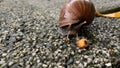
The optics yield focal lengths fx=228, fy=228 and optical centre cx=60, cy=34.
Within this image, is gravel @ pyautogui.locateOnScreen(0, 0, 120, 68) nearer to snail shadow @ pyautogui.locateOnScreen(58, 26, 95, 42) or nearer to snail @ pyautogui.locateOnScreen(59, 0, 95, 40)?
snail shadow @ pyautogui.locateOnScreen(58, 26, 95, 42)

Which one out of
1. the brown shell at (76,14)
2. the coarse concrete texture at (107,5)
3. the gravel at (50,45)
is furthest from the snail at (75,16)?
the coarse concrete texture at (107,5)

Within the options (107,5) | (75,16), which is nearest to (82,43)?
(75,16)

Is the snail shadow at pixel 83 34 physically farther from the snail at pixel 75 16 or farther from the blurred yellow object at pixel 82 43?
the blurred yellow object at pixel 82 43

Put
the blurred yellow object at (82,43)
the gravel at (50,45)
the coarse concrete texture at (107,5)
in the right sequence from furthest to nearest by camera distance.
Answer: the coarse concrete texture at (107,5)
the blurred yellow object at (82,43)
the gravel at (50,45)

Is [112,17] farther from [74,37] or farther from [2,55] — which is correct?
[2,55]

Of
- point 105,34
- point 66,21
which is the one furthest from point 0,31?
point 105,34

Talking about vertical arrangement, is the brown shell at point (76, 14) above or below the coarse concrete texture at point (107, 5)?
above

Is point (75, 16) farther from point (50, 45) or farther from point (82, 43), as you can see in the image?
point (50, 45)
